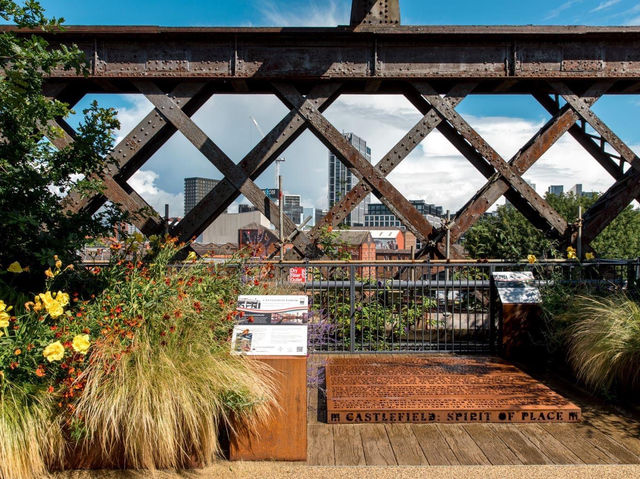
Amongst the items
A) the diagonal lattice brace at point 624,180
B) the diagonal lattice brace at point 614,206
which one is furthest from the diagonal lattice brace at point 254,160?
the diagonal lattice brace at point 614,206

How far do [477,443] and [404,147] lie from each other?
5.15 metres

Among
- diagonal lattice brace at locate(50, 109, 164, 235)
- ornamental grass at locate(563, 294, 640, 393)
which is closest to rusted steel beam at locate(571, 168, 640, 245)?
ornamental grass at locate(563, 294, 640, 393)

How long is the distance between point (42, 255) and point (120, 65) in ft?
15.1

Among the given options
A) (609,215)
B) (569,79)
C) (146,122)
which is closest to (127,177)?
(146,122)

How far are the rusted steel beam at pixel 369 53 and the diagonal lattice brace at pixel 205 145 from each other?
0.30 metres

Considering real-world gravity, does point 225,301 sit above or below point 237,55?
below

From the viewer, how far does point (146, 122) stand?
836cm

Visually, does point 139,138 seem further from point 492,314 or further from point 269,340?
point 492,314

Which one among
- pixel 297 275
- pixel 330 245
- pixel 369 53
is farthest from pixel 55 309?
pixel 369 53

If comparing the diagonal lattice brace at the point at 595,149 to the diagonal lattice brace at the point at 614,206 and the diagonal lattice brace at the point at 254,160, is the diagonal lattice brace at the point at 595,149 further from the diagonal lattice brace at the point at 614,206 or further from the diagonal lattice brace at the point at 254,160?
the diagonal lattice brace at the point at 254,160

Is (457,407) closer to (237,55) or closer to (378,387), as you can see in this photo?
(378,387)

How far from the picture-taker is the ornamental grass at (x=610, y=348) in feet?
17.3

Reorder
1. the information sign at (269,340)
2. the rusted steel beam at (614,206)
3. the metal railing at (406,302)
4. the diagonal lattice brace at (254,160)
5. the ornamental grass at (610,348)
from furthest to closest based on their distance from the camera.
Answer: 1. the rusted steel beam at (614,206)
2. the diagonal lattice brace at (254,160)
3. the metal railing at (406,302)
4. the ornamental grass at (610,348)
5. the information sign at (269,340)

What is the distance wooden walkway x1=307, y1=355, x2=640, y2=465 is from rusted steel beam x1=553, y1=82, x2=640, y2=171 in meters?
5.17
